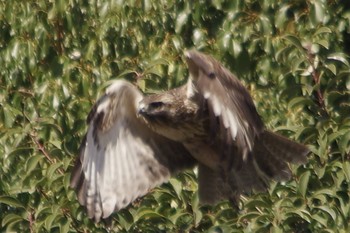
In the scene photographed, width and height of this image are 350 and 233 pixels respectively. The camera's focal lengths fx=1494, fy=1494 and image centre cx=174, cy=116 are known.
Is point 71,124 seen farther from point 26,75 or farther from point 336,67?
point 336,67

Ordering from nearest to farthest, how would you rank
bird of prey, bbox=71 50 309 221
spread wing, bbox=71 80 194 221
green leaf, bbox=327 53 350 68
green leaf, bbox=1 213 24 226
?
green leaf, bbox=327 53 350 68, bird of prey, bbox=71 50 309 221, green leaf, bbox=1 213 24 226, spread wing, bbox=71 80 194 221

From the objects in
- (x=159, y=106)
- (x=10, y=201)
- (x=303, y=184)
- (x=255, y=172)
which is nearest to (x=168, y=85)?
(x=159, y=106)

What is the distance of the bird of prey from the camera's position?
6.60 m

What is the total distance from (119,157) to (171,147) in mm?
308

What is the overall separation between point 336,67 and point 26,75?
2027 mm

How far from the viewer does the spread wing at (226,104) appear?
250 inches

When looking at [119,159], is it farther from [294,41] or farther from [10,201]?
[294,41]

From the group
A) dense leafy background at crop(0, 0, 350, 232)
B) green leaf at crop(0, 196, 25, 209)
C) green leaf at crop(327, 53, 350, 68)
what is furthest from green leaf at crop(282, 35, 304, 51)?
green leaf at crop(0, 196, 25, 209)

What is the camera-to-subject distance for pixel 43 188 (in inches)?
274

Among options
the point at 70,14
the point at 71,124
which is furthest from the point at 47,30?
the point at 71,124

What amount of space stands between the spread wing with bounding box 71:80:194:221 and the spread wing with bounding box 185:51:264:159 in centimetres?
56

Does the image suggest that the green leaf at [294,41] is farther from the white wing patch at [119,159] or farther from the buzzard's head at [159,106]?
the white wing patch at [119,159]

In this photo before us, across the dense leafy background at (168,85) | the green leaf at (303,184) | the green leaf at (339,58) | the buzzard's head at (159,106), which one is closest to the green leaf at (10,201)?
the dense leafy background at (168,85)

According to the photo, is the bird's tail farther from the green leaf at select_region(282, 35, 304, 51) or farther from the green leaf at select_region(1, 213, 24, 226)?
the green leaf at select_region(1, 213, 24, 226)
